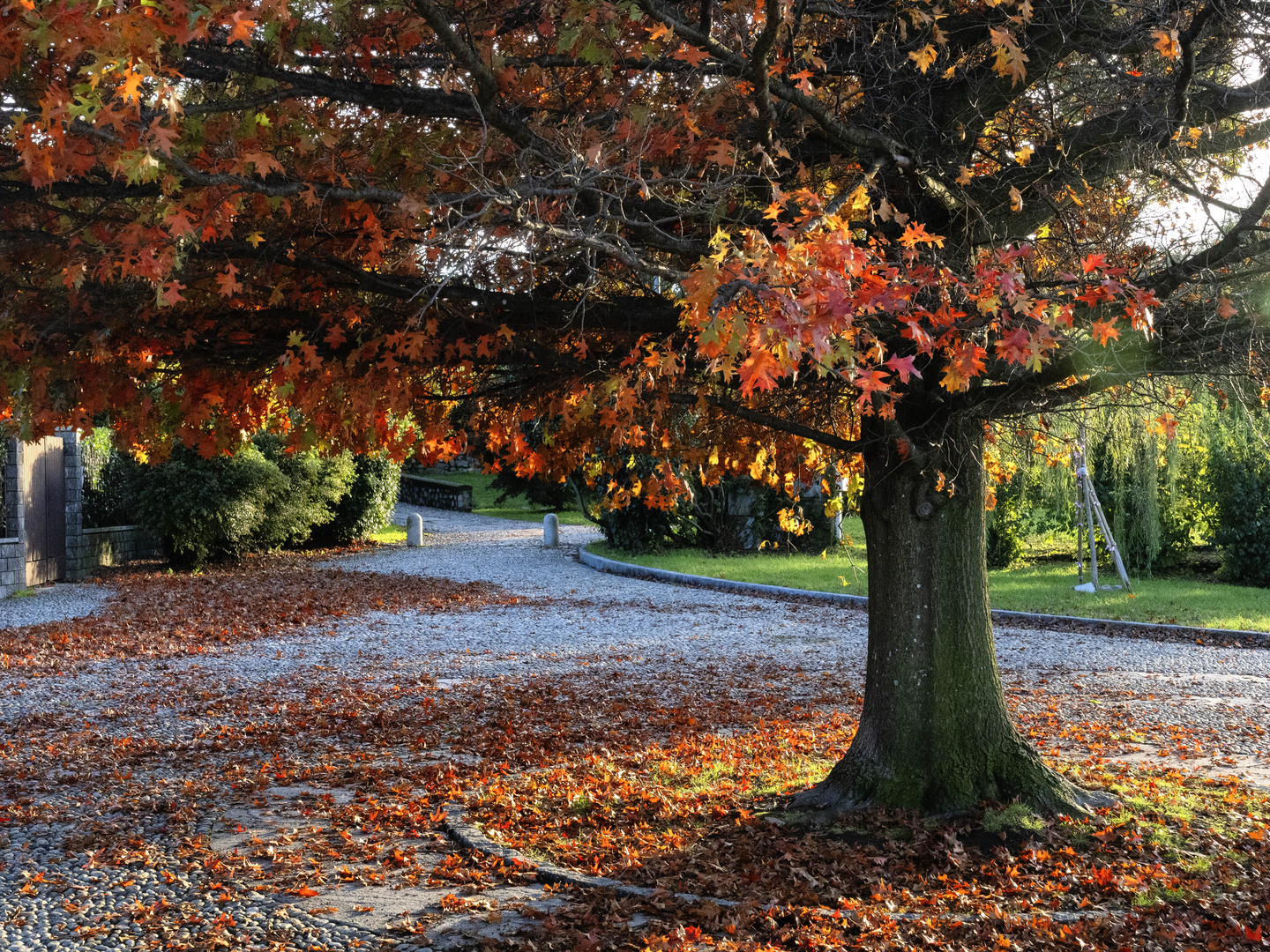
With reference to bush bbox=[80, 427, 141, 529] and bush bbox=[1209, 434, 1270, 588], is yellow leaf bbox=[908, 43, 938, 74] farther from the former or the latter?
bush bbox=[80, 427, 141, 529]

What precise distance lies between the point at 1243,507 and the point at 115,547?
19522mm

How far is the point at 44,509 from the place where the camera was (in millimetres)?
16594

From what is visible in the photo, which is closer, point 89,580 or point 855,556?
point 89,580

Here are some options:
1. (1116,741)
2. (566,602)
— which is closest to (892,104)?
(1116,741)

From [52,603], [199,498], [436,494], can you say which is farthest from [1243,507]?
[436,494]

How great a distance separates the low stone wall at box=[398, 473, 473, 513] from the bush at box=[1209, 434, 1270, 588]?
24.5 metres

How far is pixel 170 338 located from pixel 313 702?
14.4ft

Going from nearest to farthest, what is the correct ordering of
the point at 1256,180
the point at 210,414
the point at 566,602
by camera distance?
the point at 1256,180 → the point at 210,414 → the point at 566,602

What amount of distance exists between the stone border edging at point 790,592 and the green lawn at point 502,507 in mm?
9986

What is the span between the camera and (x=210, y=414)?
6141 mm

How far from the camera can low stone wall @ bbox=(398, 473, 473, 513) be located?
3534 centimetres

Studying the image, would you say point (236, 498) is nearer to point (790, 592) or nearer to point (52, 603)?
point (52, 603)

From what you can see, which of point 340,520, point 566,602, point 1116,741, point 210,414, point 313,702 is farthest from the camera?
point 340,520

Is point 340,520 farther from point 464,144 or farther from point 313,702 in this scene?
point 464,144
